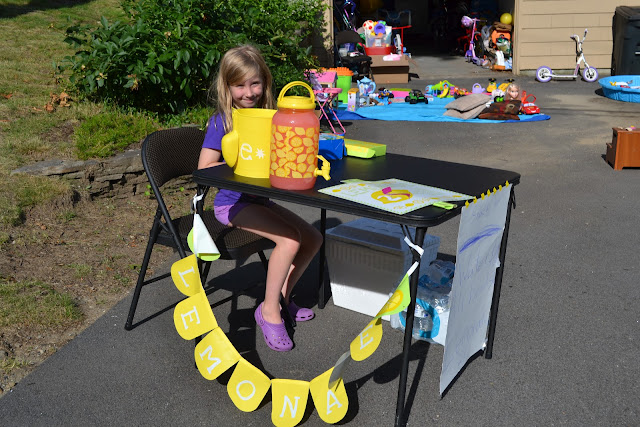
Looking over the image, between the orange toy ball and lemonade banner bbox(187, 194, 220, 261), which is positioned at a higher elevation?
the orange toy ball

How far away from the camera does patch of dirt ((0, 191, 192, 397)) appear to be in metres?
3.36

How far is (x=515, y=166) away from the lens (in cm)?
688

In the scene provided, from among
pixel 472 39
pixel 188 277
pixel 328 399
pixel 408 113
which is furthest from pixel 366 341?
pixel 472 39

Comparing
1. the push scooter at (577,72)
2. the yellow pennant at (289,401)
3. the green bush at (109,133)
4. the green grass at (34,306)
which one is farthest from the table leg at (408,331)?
the push scooter at (577,72)

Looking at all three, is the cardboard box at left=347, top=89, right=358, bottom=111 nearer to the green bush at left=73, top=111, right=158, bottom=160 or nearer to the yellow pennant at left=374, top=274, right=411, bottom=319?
the green bush at left=73, top=111, right=158, bottom=160

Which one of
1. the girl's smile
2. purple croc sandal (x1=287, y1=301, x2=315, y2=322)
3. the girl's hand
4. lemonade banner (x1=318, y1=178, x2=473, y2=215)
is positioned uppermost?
the girl's smile

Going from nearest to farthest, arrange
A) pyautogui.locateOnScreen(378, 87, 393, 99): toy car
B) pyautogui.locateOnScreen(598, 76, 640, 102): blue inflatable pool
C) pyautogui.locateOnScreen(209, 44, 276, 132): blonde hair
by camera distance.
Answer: pyautogui.locateOnScreen(209, 44, 276, 132): blonde hair, pyautogui.locateOnScreen(598, 76, 640, 102): blue inflatable pool, pyautogui.locateOnScreen(378, 87, 393, 99): toy car

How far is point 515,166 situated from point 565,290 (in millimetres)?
3057

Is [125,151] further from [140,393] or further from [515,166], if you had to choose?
[515,166]

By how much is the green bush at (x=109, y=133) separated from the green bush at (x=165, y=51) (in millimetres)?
327

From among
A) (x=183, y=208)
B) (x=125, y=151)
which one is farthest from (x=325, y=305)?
(x=125, y=151)

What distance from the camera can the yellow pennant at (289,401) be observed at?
265 cm

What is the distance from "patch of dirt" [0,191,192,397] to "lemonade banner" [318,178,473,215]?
5.82 feet

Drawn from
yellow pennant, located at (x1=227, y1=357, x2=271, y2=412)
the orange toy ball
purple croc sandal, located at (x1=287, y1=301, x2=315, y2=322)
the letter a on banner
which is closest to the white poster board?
the letter a on banner
